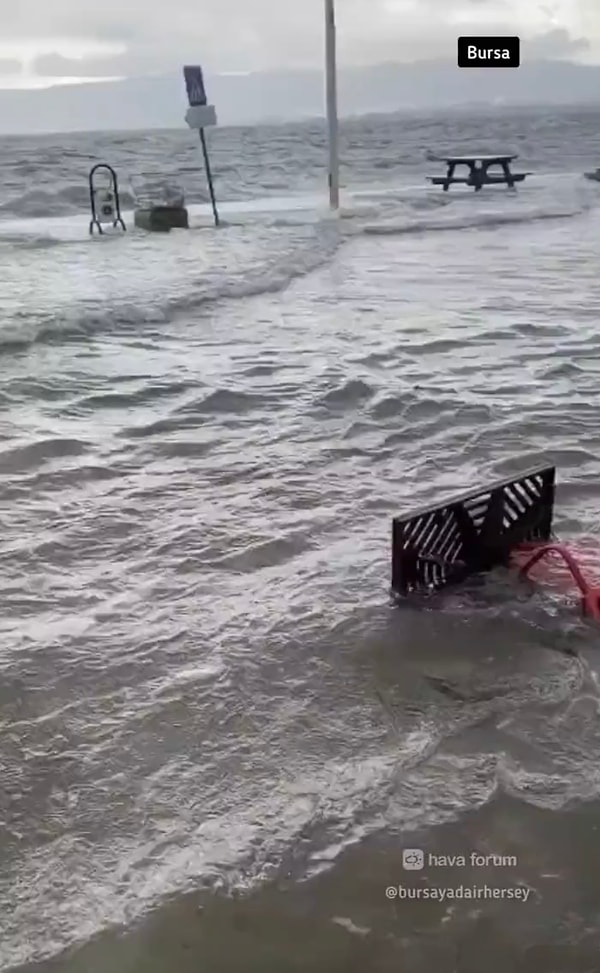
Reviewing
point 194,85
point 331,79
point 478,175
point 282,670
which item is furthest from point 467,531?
point 478,175

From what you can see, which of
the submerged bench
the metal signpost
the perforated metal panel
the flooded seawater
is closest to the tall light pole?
the metal signpost

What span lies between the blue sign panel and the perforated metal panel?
12.5m

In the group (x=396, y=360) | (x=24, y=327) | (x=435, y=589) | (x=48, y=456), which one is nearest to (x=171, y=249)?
(x=24, y=327)

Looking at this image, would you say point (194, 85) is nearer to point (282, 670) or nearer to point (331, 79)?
point (331, 79)

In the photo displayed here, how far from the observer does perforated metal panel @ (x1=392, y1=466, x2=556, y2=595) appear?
13.0ft

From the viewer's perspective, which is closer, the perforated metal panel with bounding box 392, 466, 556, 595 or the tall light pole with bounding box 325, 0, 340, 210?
the perforated metal panel with bounding box 392, 466, 556, 595

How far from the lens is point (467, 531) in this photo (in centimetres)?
411

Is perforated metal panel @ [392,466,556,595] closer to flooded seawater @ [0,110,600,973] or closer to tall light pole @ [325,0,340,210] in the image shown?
flooded seawater @ [0,110,600,973]

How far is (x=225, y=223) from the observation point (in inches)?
776

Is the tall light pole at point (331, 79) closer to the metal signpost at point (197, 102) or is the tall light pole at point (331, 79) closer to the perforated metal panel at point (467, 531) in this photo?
the metal signpost at point (197, 102)

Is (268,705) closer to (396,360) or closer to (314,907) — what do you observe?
(314,907)

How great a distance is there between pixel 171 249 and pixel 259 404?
8.95 meters

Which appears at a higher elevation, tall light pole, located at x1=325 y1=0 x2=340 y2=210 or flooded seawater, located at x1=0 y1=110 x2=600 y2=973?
tall light pole, located at x1=325 y1=0 x2=340 y2=210

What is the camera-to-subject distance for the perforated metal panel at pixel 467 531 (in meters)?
3.96
